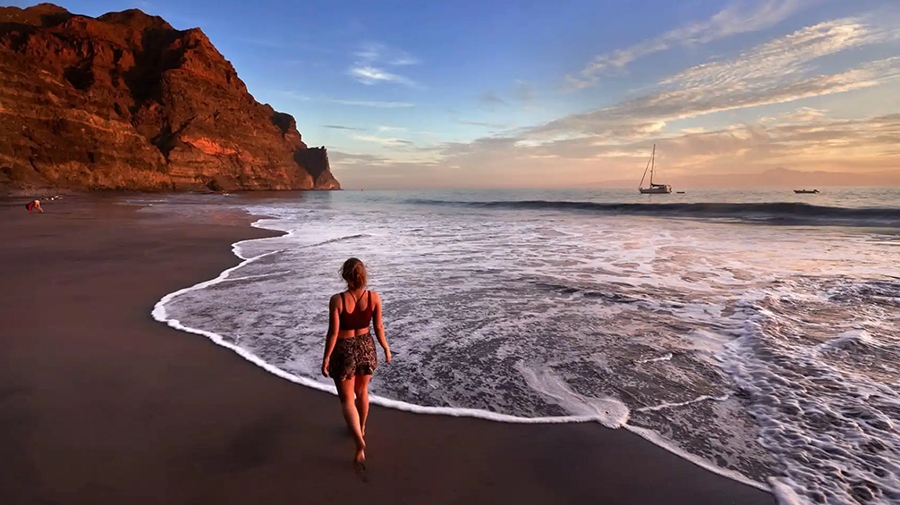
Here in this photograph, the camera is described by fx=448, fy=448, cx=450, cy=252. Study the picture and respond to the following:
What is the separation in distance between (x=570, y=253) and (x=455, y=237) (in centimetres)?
576

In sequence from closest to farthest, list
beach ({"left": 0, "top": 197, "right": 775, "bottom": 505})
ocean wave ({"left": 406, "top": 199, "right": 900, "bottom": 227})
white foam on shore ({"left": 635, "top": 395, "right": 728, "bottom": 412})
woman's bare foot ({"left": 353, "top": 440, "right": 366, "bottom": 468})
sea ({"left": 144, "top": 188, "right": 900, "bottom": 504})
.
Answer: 1. beach ({"left": 0, "top": 197, "right": 775, "bottom": 505})
2. woman's bare foot ({"left": 353, "top": 440, "right": 366, "bottom": 468})
3. sea ({"left": 144, "top": 188, "right": 900, "bottom": 504})
4. white foam on shore ({"left": 635, "top": 395, "right": 728, "bottom": 412})
5. ocean wave ({"left": 406, "top": 199, "right": 900, "bottom": 227})

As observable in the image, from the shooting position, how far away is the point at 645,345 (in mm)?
5449

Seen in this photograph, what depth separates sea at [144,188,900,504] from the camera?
11.2 feet

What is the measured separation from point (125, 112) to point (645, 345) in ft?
342

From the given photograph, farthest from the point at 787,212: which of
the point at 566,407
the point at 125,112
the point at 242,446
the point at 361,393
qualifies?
the point at 125,112

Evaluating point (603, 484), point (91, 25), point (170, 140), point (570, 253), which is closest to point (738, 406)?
point (603, 484)

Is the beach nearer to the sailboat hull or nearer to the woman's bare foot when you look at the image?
the woman's bare foot

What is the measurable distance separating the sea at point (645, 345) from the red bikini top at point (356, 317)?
120 centimetres

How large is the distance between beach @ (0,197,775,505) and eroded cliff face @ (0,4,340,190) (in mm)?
59008

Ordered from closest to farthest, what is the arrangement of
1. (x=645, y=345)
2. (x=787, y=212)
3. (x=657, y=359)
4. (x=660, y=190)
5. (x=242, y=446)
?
(x=242, y=446) < (x=657, y=359) < (x=645, y=345) < (x=787, y=212) < (x=660, y=190)

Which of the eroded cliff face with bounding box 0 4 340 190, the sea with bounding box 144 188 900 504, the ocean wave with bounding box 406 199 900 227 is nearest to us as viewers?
the sea with bounding box 144 188 900 504

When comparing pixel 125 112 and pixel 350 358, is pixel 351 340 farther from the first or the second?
pixel 125 112

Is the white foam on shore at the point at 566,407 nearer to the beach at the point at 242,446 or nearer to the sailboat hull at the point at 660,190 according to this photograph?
the beach at the point at 242,446

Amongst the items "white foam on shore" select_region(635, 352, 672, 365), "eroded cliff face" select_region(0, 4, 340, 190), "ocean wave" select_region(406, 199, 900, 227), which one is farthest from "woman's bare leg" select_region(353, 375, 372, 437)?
"eroded cliff face" select_region(0, 4, 340, 190)
